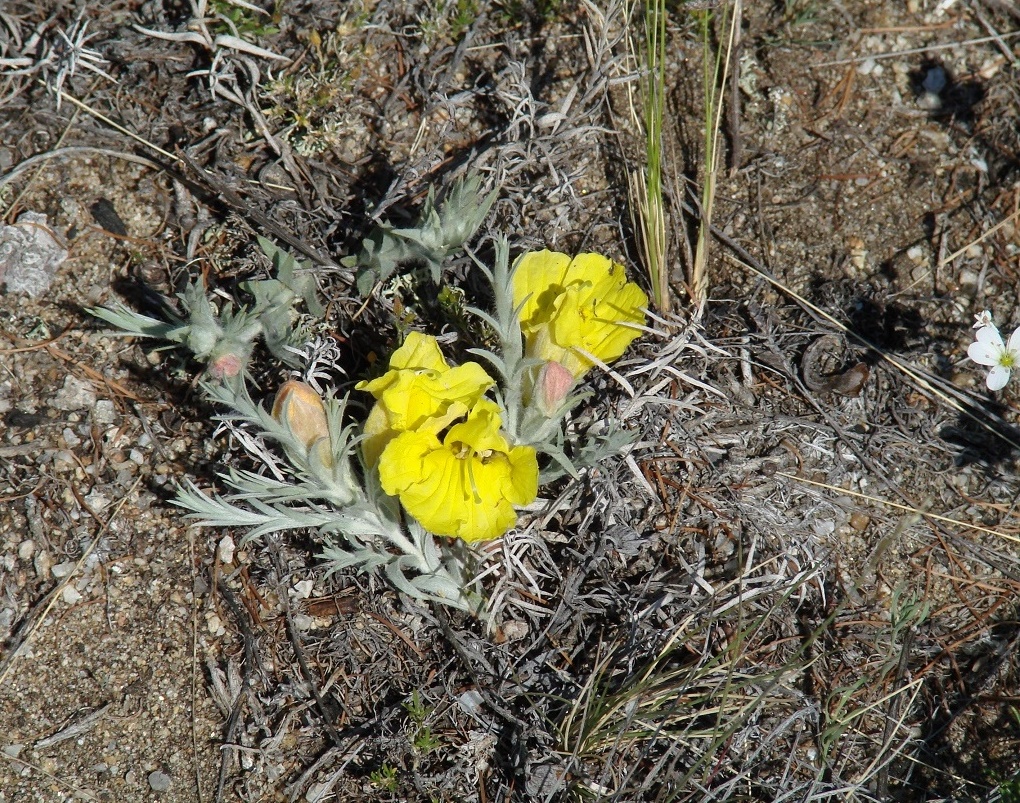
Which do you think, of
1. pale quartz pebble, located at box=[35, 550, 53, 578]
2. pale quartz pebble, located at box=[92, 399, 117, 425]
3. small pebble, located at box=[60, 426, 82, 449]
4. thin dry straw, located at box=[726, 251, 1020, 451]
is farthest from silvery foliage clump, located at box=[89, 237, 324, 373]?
thin dry straw, located at box=[726, 251, 1020, 451]

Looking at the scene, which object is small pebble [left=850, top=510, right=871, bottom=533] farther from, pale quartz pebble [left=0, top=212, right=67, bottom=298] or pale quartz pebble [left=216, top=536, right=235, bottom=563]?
pale quartz pebble [left=0, top=212, right=67, bottom=298]

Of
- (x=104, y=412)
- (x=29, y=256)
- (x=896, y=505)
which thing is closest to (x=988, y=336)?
(x=896, y=505)

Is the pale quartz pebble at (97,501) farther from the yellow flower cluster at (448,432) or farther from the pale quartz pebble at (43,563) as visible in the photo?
the yellow flower cluster at (448,432)

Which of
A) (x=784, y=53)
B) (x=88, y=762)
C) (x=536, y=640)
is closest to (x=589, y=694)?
(x=536, y=640)

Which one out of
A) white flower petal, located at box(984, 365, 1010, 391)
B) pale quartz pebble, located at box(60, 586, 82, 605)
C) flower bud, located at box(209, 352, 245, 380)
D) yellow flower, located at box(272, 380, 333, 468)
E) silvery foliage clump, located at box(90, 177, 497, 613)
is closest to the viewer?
yellow flower, located at box(272, 380, 333, 468)

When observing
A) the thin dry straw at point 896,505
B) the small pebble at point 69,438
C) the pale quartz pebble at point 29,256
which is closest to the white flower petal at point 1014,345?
the thin dry straw at point 896,505

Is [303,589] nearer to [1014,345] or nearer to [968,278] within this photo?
[1014,345]
